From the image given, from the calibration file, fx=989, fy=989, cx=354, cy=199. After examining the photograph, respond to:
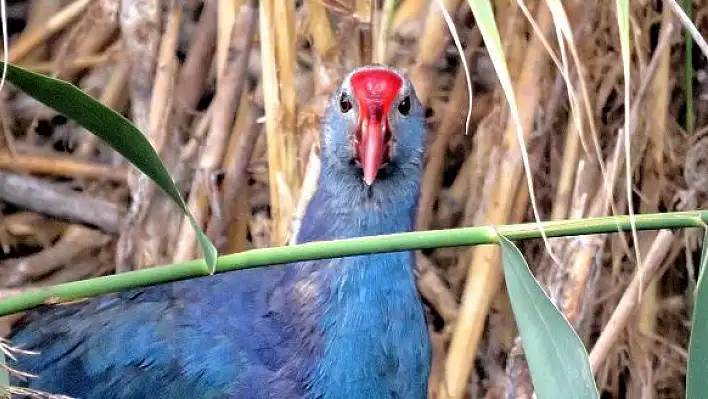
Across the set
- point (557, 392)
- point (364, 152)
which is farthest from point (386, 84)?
point (557, 392)

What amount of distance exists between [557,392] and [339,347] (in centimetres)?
62

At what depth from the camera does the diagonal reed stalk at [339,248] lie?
25.6 inches

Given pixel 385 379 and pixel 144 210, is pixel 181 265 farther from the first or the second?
pixel 144 210

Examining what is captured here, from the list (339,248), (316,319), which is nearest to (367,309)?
(316,319)

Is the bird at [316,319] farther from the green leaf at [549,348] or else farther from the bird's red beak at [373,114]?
the green leaf at [549,348]

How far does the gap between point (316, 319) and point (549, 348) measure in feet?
2.04

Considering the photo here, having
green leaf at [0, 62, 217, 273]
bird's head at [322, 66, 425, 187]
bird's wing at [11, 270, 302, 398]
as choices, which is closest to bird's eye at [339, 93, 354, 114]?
bird's head at [322, 66, 425, 187]

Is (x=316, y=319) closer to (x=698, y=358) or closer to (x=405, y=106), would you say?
(x=405, y=106)

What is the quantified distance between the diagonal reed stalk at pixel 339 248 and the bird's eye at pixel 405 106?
24.9 inches

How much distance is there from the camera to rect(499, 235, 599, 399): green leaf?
63 centimetres

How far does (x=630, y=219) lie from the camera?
2.14 ft

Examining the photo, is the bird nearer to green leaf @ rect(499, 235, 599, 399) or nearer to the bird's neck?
the bird's neck

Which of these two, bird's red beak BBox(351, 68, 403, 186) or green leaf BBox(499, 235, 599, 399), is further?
bird's red beak BBox(351, 68, 403, 186)

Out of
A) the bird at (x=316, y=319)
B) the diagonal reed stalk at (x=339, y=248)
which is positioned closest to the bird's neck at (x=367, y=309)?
the bird at (x=316, y=319)
